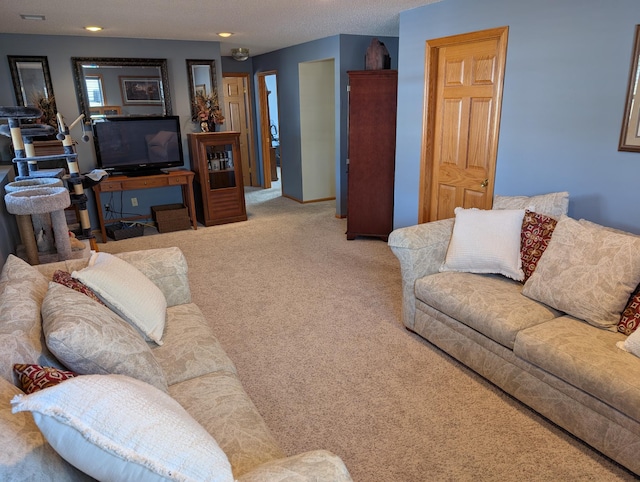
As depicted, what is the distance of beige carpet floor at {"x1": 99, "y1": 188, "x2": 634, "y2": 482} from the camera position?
6.32ft

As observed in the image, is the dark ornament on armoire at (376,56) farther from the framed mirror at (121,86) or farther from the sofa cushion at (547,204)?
the framed mirror at (121,86)

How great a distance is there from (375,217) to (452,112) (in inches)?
59.0

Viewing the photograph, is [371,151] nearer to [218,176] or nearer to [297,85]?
[218,176]

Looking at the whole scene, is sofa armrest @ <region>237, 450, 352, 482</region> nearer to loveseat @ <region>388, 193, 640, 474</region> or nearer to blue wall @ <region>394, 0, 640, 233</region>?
loveseat @ <region>388, 193, 640, 474</region>

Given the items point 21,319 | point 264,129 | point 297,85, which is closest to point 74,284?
point 21,319

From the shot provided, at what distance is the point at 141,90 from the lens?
552 centimetres

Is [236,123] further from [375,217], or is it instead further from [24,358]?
[24,358]

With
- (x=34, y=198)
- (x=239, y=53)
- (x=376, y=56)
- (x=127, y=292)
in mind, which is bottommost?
(x=127, y=292)

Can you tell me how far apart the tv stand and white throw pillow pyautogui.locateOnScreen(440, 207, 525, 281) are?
376 cm

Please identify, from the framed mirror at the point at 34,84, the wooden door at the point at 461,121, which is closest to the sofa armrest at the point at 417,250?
the wooden door at the point at 461,121

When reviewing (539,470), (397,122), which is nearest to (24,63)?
(397,122)

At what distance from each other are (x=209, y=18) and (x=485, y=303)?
3.59 metres

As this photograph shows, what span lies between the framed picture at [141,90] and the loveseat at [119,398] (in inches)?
152

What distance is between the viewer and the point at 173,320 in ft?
7.20
